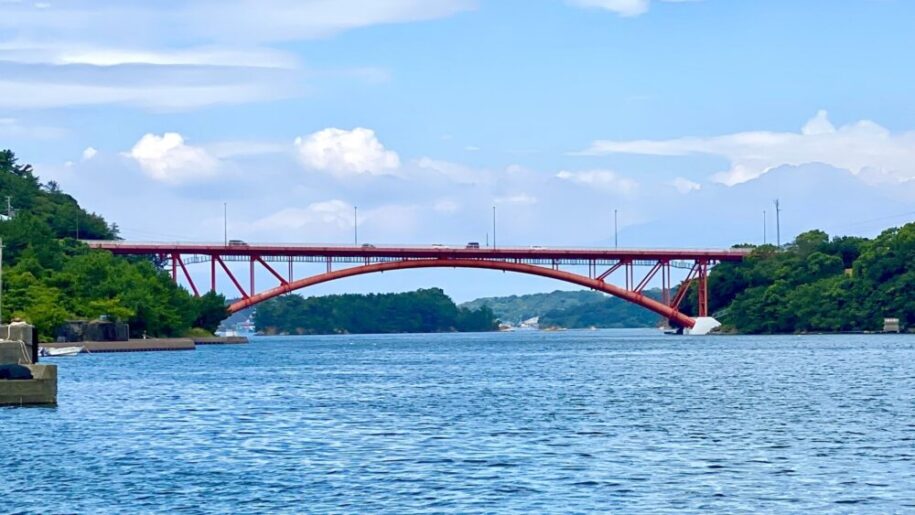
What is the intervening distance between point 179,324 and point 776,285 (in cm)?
6874

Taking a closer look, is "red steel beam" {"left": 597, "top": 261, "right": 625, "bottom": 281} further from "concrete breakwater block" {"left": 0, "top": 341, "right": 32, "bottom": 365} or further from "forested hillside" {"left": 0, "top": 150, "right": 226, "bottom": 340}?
"concrete breakwater block" {"left": 0, "top": 341, "right": 32, "bottom": 365}

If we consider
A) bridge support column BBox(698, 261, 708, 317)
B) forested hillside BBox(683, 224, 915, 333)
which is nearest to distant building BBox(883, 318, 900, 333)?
forested hillside BBox(683, 224, 915, 333)

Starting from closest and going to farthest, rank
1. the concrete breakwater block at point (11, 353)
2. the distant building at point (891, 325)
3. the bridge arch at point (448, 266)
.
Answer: the concrete breakwater block at point (11, 353), the bridge arch at point (448, 266), the distant building at point (891, 325)

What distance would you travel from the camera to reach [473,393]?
73.8 m

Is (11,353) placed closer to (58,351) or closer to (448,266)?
(58,351)

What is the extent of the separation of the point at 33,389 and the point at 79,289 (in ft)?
296

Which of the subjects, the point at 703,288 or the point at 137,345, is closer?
the point at 137,345

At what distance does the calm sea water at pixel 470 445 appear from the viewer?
35906mm

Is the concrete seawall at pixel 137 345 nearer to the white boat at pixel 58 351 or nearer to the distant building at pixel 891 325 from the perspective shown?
the white boat at pixel 58 351

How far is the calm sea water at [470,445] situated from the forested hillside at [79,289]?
50990mm

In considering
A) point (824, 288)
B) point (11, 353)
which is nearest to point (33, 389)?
point (11, 353)

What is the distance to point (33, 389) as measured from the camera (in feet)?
205

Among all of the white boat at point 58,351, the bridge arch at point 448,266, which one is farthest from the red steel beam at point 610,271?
the white boat at point 58,351

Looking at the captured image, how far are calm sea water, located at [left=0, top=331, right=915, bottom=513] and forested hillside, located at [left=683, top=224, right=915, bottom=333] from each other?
96.5 meters
